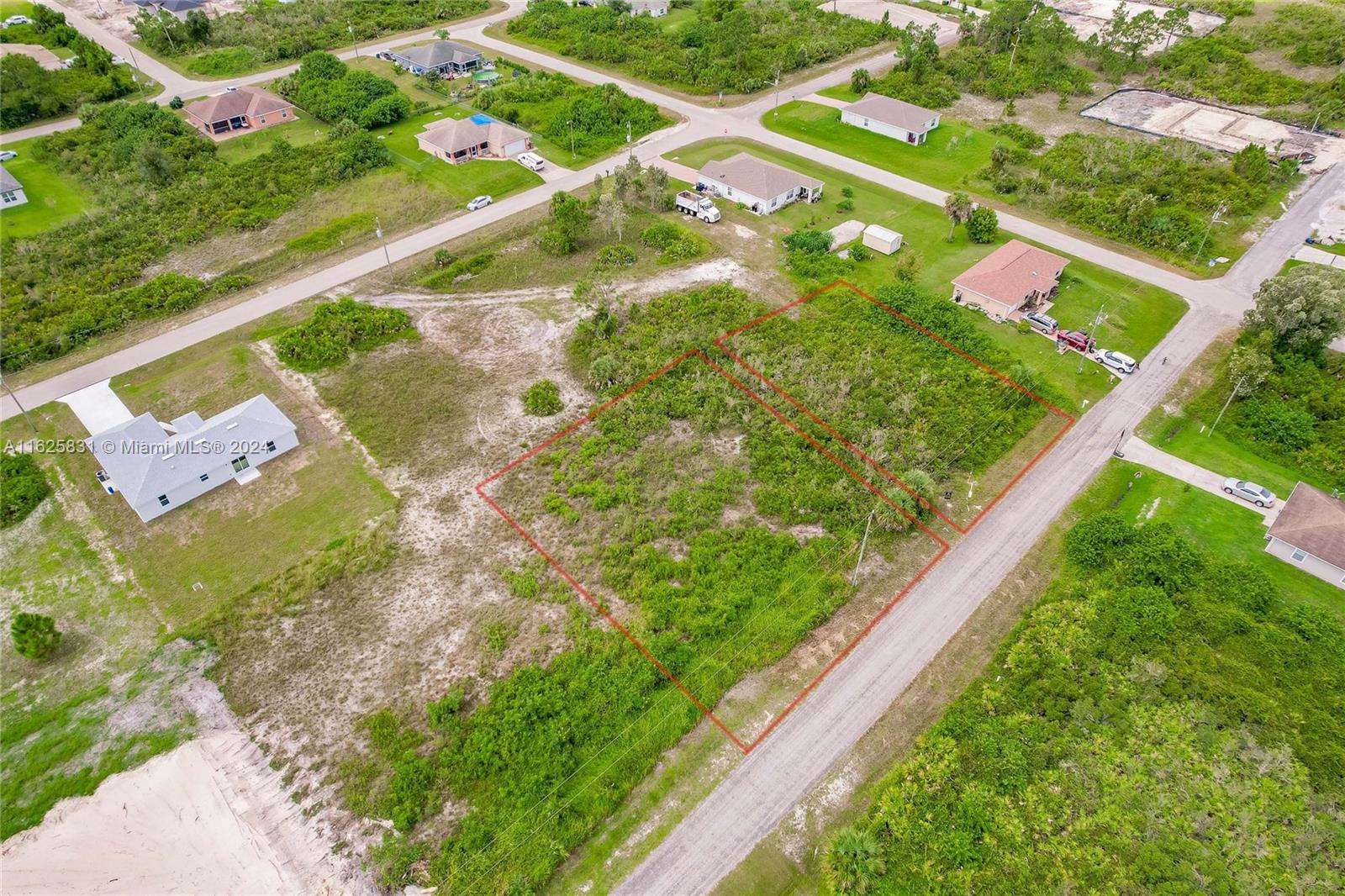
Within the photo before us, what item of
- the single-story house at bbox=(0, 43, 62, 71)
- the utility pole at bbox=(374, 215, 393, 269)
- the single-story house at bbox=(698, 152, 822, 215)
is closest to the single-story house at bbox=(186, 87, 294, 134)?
the single-story house at bbox=(0, 43, 62, 71)

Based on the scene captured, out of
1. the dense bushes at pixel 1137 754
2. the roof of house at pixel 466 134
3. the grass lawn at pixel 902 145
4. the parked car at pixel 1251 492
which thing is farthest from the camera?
the roof of house at pixel 466 134

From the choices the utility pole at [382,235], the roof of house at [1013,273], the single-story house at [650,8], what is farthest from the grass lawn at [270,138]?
the roof of house at [1013,273]

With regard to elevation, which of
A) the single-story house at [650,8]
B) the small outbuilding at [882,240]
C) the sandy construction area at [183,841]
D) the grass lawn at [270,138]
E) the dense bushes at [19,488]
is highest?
the single-story house at [650,8]

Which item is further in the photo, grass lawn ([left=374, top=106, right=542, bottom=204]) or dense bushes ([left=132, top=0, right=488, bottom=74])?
dense bushes ([left=132, top=0, right=488, bottom=74])

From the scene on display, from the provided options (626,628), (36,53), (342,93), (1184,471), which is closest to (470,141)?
(342,93)

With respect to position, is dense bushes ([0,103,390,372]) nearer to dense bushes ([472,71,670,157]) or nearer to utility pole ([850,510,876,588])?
dense bushes ([472,71,670,157])

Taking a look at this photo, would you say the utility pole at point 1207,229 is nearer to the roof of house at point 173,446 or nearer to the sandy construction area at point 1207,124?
the sandy construction area at point 1207,124
